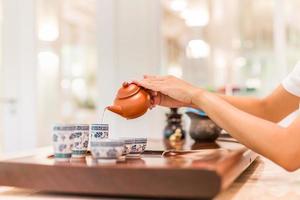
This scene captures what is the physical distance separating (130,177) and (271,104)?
1016 millimetres

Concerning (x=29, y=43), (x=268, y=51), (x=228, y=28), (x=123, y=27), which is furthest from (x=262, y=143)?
(x=228, y=28)

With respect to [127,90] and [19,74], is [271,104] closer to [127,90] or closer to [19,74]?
[127,90]

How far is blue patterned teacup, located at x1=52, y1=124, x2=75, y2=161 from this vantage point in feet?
3.51

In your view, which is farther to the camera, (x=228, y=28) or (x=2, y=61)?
(x=228, y=28)

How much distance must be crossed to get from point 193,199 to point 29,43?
9.32 ft

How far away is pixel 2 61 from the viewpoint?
11.2ft

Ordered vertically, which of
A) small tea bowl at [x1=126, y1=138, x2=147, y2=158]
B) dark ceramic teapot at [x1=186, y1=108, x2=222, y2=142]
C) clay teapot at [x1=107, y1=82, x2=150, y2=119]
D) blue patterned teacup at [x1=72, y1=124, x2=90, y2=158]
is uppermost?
clay teapot at [x1=107, y1=82, x2=150, y2=119]

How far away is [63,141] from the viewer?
1084mm

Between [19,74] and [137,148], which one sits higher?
[19,74]

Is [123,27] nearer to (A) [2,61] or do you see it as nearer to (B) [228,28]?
(A) [2,61]

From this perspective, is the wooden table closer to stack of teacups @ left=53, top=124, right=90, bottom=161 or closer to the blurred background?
stack of teacups @ left=53, top=124, right=90, bottom=161

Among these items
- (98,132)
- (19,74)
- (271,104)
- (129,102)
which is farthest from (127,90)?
(19,74)

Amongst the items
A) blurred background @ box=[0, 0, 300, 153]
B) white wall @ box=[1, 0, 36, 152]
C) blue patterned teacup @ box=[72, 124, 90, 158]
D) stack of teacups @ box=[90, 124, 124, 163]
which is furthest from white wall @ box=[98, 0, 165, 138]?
stack of teacups @ box=[90, 124, 124, 163]

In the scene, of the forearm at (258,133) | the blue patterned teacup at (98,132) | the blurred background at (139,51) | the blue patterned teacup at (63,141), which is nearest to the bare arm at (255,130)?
the forearm at (258,133)
